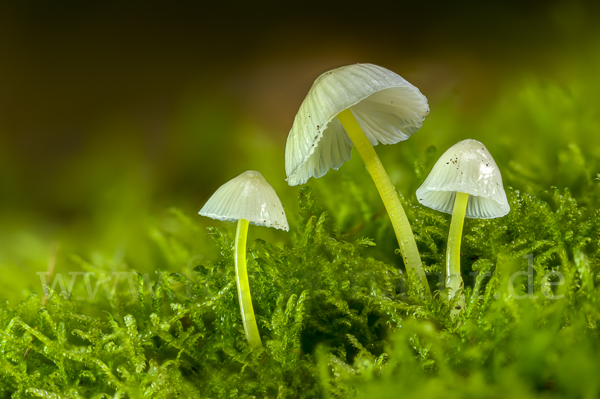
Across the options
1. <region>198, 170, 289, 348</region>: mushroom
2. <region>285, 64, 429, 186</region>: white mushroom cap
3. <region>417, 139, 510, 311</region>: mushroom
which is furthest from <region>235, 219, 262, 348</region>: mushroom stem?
<region>417, 139, 510, 311</region>: mushroom

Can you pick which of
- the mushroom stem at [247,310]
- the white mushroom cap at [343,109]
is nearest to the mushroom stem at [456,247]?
the white mushroom cap at [343,109]

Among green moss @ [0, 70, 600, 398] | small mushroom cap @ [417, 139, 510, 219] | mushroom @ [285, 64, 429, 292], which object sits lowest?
green moss @ [0, 70, 600, 398]

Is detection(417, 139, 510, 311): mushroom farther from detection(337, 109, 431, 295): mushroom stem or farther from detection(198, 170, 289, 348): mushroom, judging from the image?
detection(198, 170, 289, 348): mushroom

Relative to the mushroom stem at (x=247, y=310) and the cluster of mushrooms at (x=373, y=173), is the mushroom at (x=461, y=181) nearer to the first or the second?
the cluster of mushrooms at (x=373, y=173)

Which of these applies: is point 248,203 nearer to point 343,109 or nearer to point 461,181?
point 343,109

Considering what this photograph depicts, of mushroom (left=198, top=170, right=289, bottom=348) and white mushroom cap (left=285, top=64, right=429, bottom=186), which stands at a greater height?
white mushroom cap (left=285, top=64, right=429, bottom=186)

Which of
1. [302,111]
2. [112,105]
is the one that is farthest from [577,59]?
[112,105]
